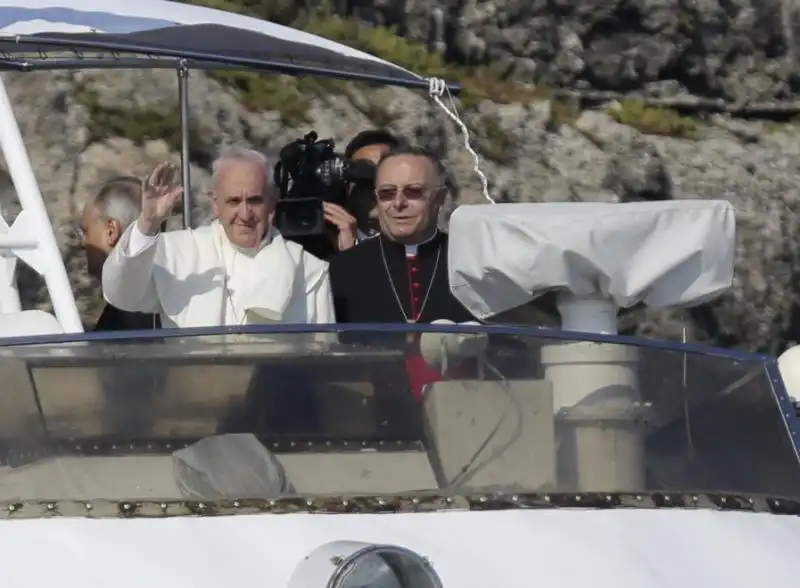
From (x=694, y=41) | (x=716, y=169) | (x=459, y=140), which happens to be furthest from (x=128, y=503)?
(x=694, y=41)

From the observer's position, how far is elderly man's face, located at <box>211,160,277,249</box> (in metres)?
3.84

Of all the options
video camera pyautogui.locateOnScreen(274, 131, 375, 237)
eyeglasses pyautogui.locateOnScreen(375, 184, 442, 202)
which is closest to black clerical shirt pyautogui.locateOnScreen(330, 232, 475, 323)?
eyeglasses pyautogui.locateOnScreen(375, 184, 442, 202)

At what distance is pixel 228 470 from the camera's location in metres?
2.40

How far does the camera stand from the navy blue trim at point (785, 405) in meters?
2.70

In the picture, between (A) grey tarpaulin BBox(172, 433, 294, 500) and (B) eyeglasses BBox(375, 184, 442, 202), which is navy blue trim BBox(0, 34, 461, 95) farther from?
(A) grey tarpaulin BBox(172, 433, 294, 500)

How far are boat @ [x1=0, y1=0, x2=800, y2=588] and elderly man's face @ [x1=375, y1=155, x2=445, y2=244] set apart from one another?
3.23 ft

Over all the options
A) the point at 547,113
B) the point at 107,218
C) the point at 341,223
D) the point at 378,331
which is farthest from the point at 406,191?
the point at 547,113

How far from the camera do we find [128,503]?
229cm

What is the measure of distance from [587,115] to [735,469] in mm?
8537

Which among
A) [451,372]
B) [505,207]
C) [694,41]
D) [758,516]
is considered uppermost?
[694,41]

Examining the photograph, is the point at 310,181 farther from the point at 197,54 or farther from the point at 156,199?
the point at 156,199

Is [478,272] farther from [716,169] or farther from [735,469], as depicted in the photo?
[716,169]

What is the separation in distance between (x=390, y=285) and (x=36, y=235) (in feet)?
3.16

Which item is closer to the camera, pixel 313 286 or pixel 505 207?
pixel 505 207
